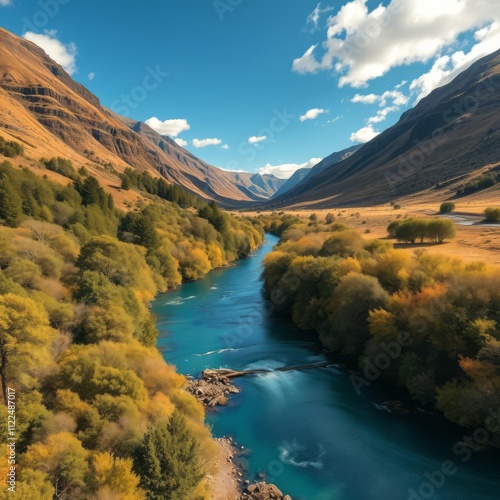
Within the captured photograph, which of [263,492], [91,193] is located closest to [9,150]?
[91,193]

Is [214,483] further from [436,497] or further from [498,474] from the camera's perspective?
[498,474]

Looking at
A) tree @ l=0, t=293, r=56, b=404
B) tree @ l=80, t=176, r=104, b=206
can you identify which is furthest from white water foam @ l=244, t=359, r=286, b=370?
tree @ l=80, t=176, r=104, b=206

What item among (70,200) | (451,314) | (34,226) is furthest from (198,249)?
(451,314)

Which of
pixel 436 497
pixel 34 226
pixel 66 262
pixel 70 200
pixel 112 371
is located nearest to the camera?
pixel 436 497

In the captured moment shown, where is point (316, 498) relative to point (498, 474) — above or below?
above

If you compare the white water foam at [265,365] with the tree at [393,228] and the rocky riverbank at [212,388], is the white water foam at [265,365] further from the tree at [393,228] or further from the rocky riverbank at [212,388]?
the tree at [393,228]

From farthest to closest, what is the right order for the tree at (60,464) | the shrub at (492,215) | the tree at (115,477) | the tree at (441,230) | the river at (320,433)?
the shrub at (492,215)
the tree at (441,230)
the river at (320,433)
the tree at (60,464)
the tree at (115,477)

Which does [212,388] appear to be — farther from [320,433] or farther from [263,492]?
[263,492]

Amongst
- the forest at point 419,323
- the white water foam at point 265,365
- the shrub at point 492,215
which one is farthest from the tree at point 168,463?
the shrub at point 492,215
